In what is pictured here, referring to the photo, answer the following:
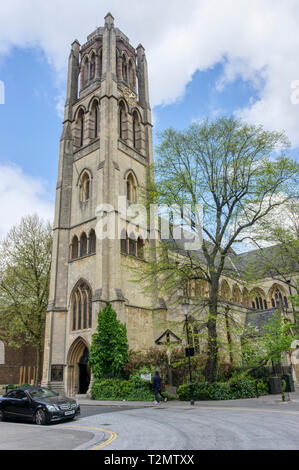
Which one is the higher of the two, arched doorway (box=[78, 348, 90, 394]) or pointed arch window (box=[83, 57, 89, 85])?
pointed arch window (box=[83, 57, 89, 85])

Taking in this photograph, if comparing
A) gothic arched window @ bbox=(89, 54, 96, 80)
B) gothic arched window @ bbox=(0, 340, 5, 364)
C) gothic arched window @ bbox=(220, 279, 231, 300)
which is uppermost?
gothic arched window @ bbox=(89, 54, 96, 80)

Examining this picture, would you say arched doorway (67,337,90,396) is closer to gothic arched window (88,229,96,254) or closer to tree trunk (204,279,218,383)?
gothic arched window (88,229,96,254)

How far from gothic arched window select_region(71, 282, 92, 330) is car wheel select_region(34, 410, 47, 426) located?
12480mm

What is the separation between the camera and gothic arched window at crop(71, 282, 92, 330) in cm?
2359

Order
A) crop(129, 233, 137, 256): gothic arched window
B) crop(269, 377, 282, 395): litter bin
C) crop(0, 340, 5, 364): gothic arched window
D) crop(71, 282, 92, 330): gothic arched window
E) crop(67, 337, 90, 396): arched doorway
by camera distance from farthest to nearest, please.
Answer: crop(0, 340, 5, 364): gothic arched window
crop(129, 233, 137, 256): gothic arched window
crop(71, 282, 92, 330): gothic arched window
crop(67, 337, 90, 396): arched doorway
crop(269, 377, 282, 395): litter bin

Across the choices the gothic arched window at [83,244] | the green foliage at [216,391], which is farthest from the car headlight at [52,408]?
the gothic arched window at [83,244]

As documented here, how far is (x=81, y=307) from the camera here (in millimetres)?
24094

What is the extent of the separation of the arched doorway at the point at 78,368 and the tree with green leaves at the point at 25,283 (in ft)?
15.3

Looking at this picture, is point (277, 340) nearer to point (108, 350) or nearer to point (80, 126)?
point (108, 350)

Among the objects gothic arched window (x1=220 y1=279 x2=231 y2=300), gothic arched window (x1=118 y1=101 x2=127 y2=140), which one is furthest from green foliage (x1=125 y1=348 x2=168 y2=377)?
gothic arched window (x1=118 y1=101 x2=127 y2=140)

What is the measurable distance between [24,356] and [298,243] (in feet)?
92.2

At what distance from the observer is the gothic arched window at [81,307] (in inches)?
929

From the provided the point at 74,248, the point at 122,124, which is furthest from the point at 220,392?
the point at 122,124
